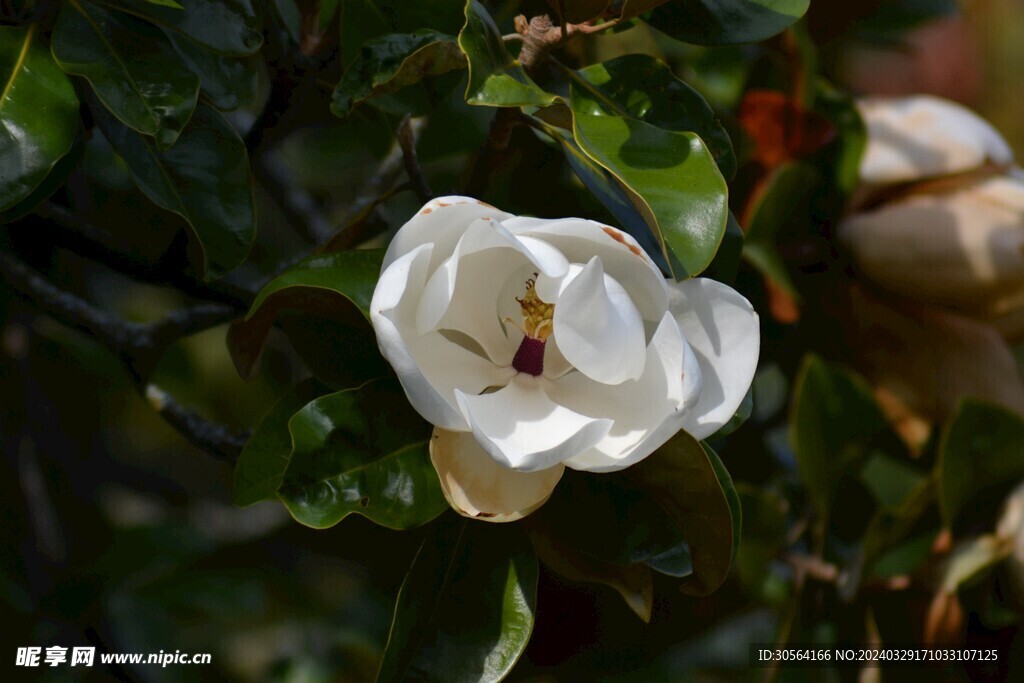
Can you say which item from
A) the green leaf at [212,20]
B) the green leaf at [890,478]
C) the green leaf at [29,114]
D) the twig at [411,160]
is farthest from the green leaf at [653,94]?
the green leaf at [890,478]

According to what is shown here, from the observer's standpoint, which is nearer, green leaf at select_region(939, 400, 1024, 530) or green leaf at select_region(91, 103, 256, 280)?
green leaf at select_region(91, 103, 256, 280)

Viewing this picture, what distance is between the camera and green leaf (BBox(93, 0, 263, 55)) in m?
0.68

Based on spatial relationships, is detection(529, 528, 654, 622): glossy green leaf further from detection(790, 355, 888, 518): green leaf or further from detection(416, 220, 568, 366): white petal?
detection(790, 355, 888, 518): green leaf

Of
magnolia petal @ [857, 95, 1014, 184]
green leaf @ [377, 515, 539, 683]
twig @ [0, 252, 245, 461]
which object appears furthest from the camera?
magnolia petal @ [857, 95, 1014, 184]

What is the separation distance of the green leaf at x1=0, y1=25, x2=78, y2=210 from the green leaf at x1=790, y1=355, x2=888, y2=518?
67 centimetres

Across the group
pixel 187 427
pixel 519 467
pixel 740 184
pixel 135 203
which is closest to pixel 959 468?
pixel 740 184

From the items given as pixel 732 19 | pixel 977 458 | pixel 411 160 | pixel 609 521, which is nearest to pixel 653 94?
pixel 732 19

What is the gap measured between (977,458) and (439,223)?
0.63 metres

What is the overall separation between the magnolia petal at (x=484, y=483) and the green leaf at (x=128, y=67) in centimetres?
27

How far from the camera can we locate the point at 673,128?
68 centimetres

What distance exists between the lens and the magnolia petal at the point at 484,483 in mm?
576

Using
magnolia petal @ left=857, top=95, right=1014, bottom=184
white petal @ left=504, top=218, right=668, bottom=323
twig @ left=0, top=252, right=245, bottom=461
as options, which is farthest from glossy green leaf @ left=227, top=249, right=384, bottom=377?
magnolia petal @ left=857, top=95, right=1014, bottom=184

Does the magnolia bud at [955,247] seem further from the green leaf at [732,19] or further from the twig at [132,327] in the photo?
the twig at [132,327]

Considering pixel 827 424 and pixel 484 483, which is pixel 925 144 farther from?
pixel 484 483
